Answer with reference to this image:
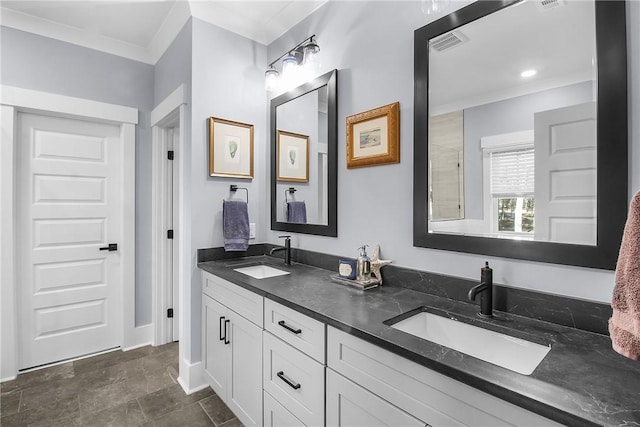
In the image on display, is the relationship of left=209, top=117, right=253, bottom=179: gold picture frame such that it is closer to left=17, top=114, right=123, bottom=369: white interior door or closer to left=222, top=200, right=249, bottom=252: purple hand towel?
left=222, top=200, right=249, bottom=252: purple hand towel

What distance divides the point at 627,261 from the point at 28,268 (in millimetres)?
3542

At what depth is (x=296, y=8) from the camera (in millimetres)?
2213

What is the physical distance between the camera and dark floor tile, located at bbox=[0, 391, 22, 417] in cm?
200

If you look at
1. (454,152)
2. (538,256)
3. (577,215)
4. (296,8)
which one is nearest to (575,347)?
(538,256)

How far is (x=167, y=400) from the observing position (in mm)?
2117

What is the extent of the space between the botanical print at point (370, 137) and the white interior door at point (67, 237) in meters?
2.30

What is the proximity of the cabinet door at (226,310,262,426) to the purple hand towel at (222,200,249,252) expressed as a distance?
0.59m

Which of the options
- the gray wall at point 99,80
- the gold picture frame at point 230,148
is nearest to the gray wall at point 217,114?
the gold picture frame at point 230,148

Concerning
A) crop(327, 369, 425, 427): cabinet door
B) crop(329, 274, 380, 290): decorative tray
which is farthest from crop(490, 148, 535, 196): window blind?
crop(327, 369, 425, 427): cabinet door

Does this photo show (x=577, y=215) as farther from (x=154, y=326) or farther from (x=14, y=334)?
(x=14, y=334)

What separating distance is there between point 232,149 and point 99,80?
4.77 ft

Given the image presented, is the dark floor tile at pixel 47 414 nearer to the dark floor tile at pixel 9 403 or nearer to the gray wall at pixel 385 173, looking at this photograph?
the dark floor tile at pixel 9 403

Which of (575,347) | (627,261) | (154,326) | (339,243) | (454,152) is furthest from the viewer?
(154,326)

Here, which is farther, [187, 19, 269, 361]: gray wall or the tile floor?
[187, 19, 269, 361]: gray wall
